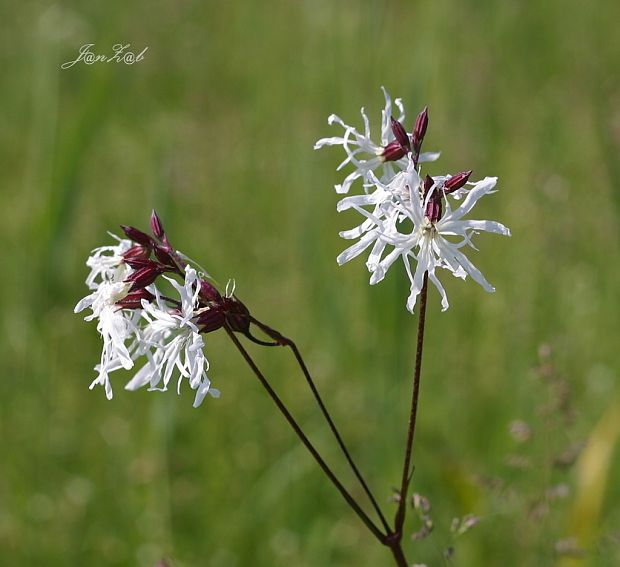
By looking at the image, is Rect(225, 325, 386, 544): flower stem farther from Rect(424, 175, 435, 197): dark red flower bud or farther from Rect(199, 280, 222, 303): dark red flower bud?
Rect(424, 175, 435, 197): dark red flower bud

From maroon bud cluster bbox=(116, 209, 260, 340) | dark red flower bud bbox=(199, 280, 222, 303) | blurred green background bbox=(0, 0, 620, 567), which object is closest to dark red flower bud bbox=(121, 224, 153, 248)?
maroon bud cluster bbox=(116, 209, 260, 340)

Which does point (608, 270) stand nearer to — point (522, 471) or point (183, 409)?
point (522, 471)

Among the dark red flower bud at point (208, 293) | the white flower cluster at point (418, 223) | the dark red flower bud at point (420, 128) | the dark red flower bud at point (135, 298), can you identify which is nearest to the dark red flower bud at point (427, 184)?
the white flower cluster at point (418, 223)

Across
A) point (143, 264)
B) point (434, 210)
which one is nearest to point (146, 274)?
point (143, 264)

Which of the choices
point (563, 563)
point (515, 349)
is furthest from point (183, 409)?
point (563, 563)

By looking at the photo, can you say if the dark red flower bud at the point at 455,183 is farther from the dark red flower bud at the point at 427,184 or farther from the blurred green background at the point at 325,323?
the blurred green background at the point at 325,323
